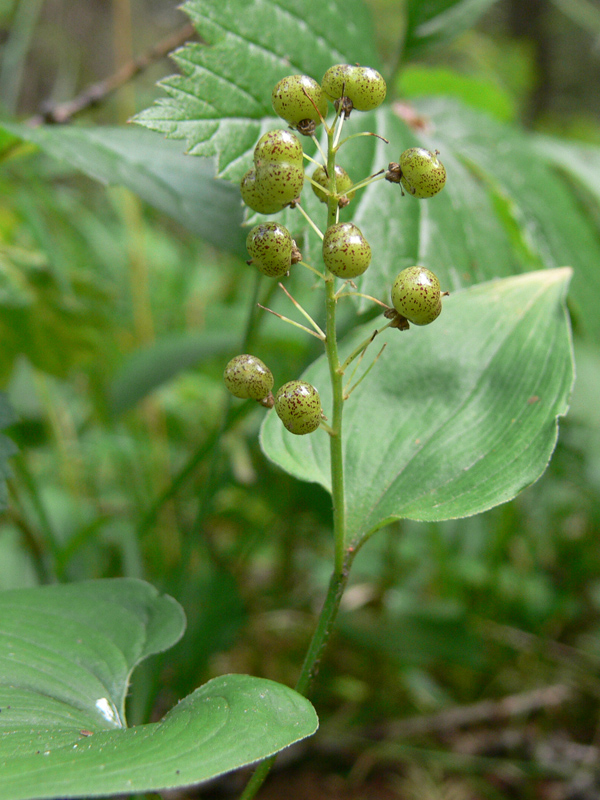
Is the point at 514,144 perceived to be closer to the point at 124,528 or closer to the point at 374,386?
the point at 374,386

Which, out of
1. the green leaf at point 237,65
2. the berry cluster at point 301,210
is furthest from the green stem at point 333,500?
the green leaf at point 237,65

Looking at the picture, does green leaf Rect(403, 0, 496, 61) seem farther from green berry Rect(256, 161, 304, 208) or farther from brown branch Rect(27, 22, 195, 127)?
green berry Rect(256, 161, 304, 208)

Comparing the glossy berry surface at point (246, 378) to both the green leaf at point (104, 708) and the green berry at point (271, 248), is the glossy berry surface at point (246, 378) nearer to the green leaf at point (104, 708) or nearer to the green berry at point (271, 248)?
the green berry at point (271, 248)

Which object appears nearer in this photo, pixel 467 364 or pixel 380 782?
pixel 467 364

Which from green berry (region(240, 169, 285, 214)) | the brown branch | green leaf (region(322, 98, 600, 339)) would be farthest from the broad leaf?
the brown branch

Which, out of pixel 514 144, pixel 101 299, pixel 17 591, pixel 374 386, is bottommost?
pixel 101 299

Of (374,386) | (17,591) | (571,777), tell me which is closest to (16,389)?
(17,591)

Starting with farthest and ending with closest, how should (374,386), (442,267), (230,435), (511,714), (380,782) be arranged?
(230,435), (511,714), (380,782), (442,267), (374,386)
